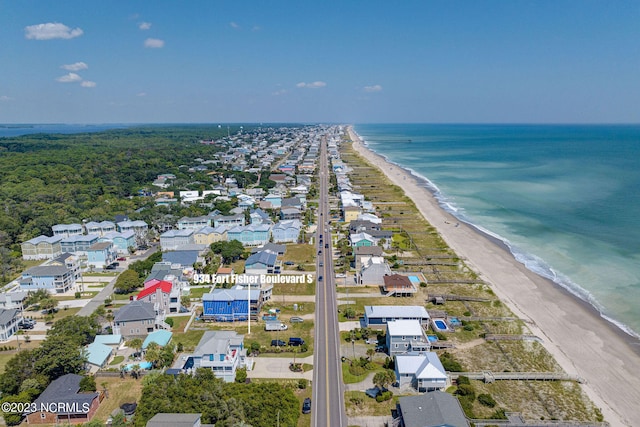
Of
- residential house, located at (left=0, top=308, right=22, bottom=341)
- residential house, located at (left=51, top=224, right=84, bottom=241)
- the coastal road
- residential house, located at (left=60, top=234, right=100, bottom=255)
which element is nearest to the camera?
the coastal road

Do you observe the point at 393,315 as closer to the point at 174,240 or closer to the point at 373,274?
the point at 373,274

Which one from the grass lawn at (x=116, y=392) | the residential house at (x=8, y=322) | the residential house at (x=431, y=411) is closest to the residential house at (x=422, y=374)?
the residential house at (x=431, y=411)

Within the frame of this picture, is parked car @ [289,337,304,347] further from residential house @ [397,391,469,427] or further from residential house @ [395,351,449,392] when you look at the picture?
residential house @ [397,391,469,427]

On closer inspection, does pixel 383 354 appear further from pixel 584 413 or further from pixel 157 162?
pixel 157 162

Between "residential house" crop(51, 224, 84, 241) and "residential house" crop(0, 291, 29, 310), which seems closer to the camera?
"residential house" crop(0, 291, 29, 310)

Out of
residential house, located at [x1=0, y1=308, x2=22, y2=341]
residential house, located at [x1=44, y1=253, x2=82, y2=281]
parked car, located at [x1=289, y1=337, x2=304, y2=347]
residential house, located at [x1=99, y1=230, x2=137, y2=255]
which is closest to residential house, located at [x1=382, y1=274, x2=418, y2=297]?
parked car, located at [x1=289, y1=337, x2=304, y2=347]

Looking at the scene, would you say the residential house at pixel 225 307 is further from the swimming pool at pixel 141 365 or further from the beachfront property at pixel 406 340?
the beachfront property at pixel 406 340

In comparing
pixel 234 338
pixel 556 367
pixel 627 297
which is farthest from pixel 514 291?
pixel 234 338
